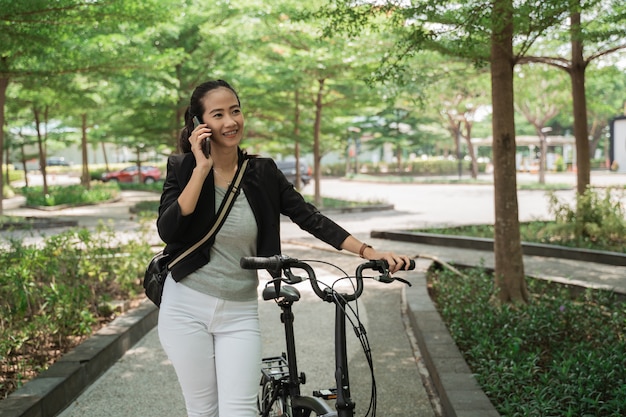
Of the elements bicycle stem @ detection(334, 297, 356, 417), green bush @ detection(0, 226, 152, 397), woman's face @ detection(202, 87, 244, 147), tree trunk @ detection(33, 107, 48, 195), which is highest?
tree trunk @ detection(33, 107, 48, 195)

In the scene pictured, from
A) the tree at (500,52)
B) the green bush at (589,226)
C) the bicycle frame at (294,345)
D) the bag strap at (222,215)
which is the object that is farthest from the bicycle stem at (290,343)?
the green bush at (589,226)

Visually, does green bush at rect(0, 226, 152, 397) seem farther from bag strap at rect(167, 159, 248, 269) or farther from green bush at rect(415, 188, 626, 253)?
green bush at rect(415, 188, 626, 253)

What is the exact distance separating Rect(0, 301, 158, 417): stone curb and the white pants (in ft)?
6.29

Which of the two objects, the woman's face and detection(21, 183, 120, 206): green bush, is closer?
the woman's face

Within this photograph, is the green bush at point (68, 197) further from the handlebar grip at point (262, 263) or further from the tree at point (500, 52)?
the handlebar grip at point (262, 263)

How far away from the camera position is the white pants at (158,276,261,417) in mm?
2869

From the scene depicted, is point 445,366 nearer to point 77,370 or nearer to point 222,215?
point 77,370

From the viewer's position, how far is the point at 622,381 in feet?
15.4

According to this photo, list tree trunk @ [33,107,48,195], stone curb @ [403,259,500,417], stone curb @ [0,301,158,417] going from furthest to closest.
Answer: tree trunk @ [33,107,48,195] < stone curb @ [0,301,158,417] < stone curb @ [403,259,500,417]

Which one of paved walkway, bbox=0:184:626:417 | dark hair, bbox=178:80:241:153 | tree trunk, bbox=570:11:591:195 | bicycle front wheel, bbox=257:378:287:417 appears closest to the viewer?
dark hair, bbox=178:80:241:153

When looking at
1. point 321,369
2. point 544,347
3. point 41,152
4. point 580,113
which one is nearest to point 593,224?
point 580,113

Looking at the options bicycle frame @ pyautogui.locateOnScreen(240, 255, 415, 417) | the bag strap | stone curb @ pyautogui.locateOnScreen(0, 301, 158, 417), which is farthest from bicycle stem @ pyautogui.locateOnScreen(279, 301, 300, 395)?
stone curb @ pyautogui.locateOnScreen(0, 301, 158, 417)

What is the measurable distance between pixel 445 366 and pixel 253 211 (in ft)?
9.53

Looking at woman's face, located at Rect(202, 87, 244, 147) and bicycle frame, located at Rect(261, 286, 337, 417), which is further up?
woman's face, located at Rect(202, 87, 244, 147)
